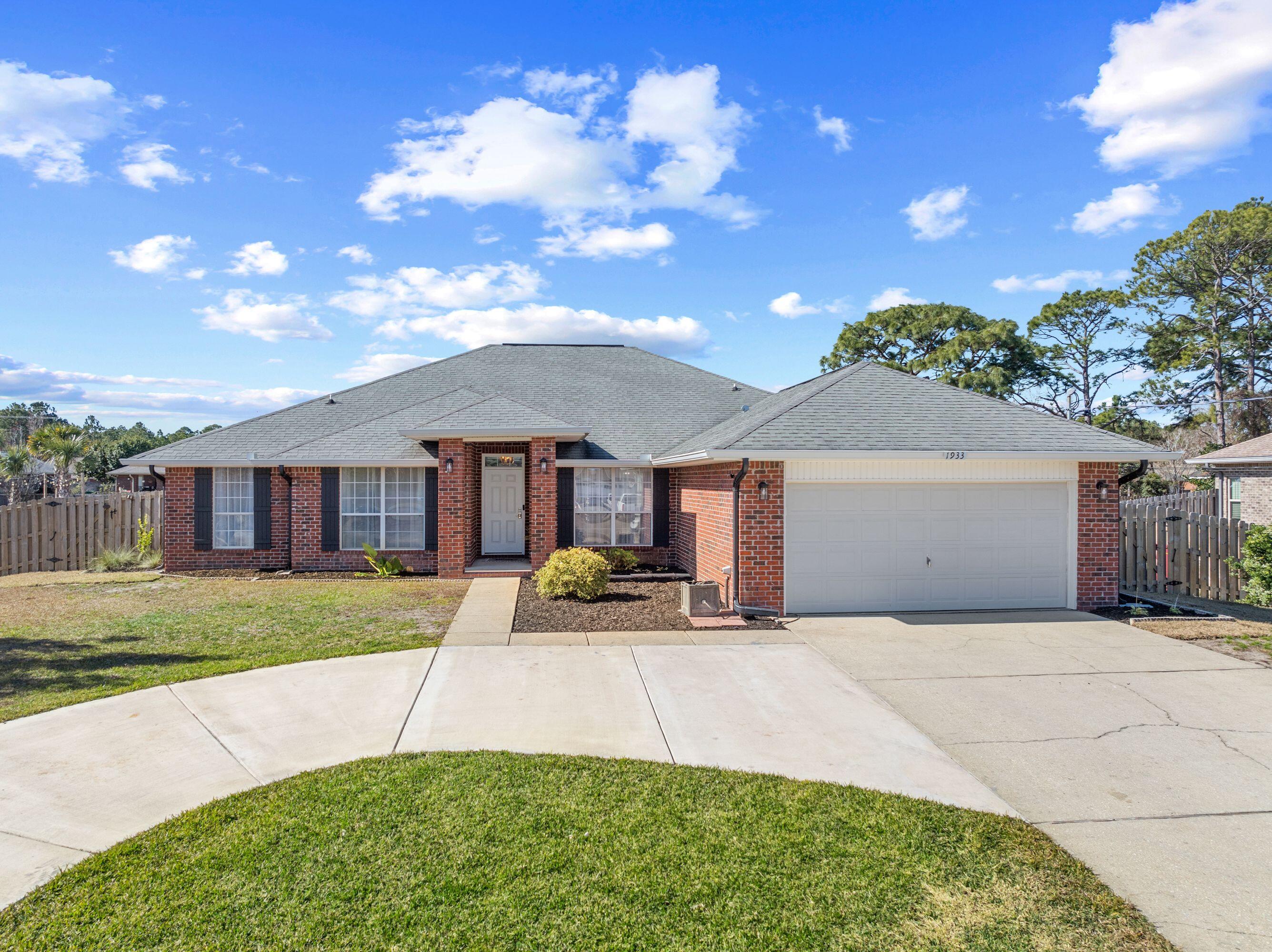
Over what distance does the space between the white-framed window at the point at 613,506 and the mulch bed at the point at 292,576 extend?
338 centimetres

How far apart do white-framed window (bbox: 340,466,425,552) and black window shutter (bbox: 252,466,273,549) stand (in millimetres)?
1578

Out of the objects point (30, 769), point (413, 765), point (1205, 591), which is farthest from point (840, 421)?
point (30, 769)

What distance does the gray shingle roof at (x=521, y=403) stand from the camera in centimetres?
1495

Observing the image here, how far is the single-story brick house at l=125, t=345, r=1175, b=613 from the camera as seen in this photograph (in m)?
10.5

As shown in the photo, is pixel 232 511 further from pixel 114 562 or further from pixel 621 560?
pixel 621 560

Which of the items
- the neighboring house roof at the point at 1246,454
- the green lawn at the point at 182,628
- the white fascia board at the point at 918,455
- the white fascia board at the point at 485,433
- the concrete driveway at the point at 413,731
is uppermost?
the white fascia board at the point at 485,433

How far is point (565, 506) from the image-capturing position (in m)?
14.8

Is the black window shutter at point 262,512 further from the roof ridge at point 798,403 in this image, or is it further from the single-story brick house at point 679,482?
the roof ridge at point 798,403

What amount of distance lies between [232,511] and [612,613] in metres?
9.63

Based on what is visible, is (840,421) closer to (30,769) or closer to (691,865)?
(691,865)

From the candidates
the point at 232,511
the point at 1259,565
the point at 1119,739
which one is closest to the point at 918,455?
the point at 1119,739

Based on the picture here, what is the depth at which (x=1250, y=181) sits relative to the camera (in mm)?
28844

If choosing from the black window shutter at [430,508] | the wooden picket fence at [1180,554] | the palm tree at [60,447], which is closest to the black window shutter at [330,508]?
the black window shutter at [430,508]

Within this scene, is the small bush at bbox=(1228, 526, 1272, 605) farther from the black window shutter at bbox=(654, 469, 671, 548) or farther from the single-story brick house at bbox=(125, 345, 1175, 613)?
the black window shutter at bbox=(654, 469, 671, 548)
